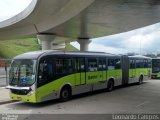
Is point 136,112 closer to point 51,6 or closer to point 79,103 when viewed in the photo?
point 79,103

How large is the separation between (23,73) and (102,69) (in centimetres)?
730

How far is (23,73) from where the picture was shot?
15664 mm

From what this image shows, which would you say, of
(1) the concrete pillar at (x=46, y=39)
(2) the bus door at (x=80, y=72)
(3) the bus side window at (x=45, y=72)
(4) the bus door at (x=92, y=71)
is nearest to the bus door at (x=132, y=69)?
(4) the bus door at (x=92, y=71)

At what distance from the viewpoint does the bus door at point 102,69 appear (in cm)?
2120

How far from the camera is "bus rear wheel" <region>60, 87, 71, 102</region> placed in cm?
1701

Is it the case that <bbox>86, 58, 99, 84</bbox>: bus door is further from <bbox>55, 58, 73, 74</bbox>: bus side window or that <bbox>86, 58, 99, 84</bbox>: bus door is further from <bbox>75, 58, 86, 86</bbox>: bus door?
<bbox>55, 58, 73, 74</bbox>: bus side window

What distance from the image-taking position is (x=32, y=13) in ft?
100

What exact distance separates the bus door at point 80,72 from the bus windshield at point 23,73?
3.48m

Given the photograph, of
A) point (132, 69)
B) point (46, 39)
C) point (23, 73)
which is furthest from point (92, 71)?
point (46, 39)

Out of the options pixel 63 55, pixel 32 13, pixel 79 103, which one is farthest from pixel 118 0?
pixel 32 13

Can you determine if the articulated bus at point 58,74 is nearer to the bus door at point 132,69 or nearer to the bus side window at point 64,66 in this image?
the bus side window at point 64,66

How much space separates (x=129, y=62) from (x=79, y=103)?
1149cm

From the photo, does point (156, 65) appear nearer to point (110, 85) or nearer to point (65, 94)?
point (110, 85)

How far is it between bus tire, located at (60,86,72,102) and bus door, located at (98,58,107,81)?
3972 mm
